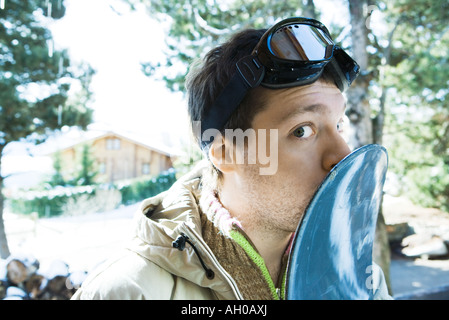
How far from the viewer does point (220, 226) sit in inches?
45.8

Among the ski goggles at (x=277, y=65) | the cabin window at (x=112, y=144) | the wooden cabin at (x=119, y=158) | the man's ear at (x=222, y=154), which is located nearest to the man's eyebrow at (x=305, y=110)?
the ski goggles at (x=277, y=65)

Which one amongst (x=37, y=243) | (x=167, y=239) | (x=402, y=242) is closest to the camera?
(x=167, y=239)

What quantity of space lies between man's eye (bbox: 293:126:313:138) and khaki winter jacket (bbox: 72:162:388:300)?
1.32 feet

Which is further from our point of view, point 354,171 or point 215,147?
point 215,147

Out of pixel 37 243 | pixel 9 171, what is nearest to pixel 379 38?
pixel 9 171

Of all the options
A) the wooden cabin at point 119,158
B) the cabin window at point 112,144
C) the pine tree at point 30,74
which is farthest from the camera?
the cabin window at point 112,144

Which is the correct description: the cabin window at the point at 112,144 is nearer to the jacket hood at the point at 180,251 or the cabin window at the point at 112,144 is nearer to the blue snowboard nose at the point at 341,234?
the jacket hood at the point at 180,251

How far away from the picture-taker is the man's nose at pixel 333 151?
1.02m

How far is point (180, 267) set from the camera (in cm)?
97

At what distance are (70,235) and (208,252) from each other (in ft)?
27.5

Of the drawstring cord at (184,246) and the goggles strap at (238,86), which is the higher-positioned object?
the goggles strap at (238,86)

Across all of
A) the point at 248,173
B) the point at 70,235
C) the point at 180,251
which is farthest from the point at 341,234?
the point at 70,235
